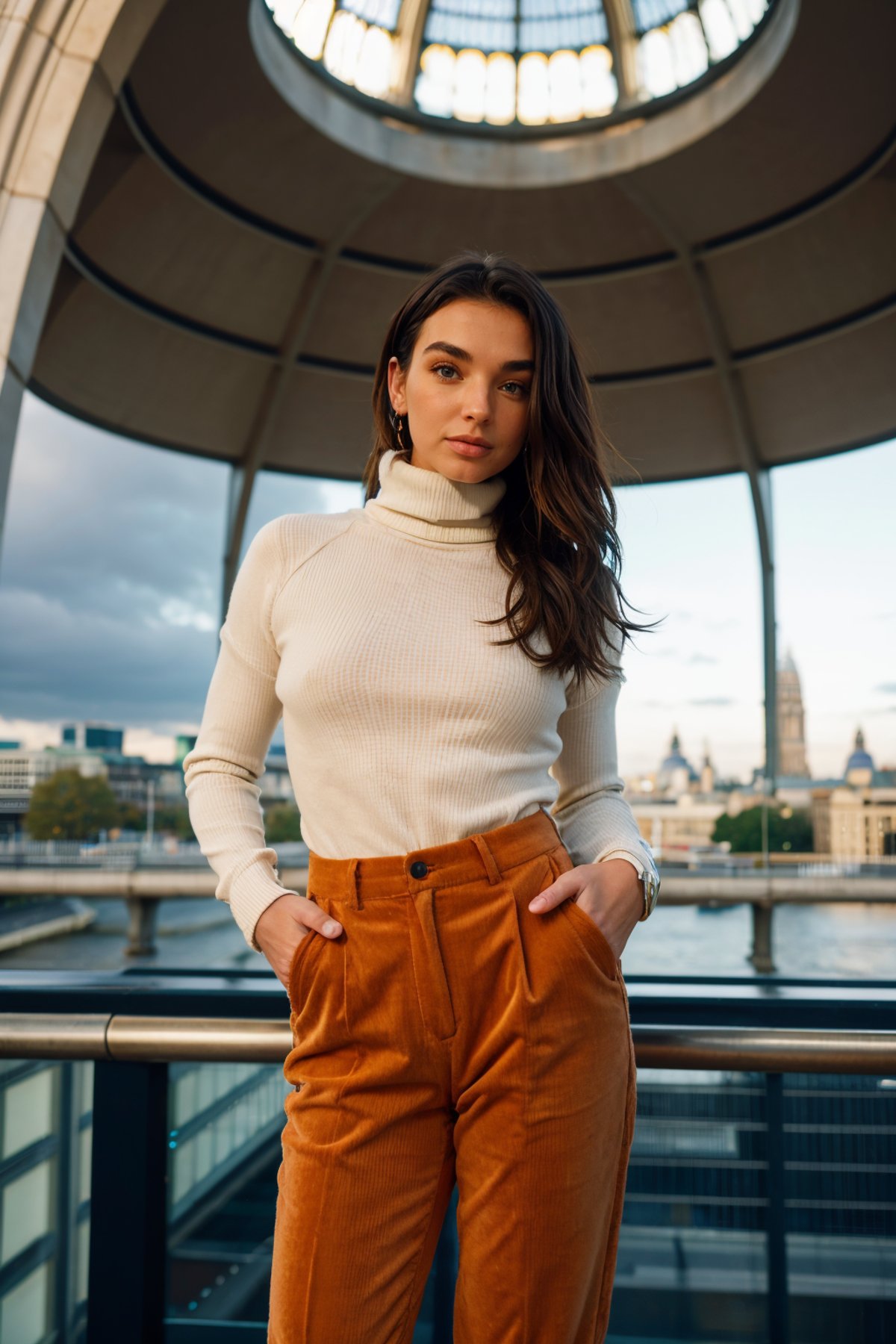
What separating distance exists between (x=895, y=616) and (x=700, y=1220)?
16184mm

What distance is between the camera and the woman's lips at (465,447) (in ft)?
4.44

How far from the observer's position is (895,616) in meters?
16.0

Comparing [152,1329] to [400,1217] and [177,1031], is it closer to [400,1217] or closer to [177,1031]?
[177,1031]

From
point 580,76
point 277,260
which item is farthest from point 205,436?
point 580,76

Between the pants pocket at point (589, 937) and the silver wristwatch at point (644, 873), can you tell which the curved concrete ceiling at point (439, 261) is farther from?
the pants pocket at point (589, 937)

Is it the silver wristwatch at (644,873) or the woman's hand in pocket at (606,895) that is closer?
the woman's hand in pocket at (606,895)

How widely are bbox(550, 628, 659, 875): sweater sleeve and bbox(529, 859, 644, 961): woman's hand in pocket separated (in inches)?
4.3

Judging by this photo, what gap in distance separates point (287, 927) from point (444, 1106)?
0.30 m

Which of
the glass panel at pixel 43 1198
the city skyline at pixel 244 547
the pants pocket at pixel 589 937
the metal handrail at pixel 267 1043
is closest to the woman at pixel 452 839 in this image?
the pants pocket at pixel 589 937

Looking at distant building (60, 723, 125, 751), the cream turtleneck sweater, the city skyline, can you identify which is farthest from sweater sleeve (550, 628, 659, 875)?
distant building (60, 723, 125, 751)

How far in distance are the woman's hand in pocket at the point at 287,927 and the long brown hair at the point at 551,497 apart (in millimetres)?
440

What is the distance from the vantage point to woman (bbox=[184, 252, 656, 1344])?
1.12 meters

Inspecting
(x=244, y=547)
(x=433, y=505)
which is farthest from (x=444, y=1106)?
(x=244, y=547)

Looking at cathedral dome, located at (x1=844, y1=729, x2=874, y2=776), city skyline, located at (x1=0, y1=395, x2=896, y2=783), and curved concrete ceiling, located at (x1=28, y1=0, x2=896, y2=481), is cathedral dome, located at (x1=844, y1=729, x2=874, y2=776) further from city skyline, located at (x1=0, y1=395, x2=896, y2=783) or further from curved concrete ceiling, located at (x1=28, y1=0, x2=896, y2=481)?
curved concrete ceiling, located at (x1=28, y1=0, x2=896, y2=481)
